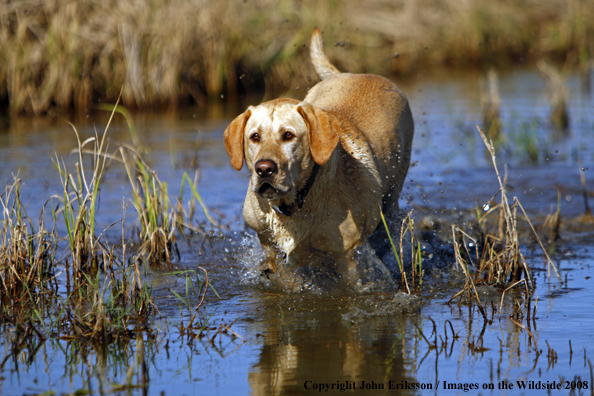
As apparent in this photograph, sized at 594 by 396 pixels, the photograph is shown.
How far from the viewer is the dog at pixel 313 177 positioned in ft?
13.5

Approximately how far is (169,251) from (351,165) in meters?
1.73

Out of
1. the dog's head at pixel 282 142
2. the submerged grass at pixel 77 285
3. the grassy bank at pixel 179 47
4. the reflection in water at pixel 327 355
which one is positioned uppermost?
the grassy bank at pixel 179 47

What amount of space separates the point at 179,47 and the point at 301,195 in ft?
25.9

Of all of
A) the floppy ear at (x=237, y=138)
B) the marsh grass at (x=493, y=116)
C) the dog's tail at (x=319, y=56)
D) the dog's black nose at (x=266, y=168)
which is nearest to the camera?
the dog's black nose at (x=266, y=168)

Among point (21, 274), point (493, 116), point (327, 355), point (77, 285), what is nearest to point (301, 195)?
point (327, 355)

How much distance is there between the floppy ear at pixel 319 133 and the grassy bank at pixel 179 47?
4.70 metres

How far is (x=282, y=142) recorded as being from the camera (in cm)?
411

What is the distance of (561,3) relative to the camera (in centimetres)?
1825

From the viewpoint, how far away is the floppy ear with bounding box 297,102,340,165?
4138 mm

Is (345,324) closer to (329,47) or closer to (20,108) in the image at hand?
(20,108)

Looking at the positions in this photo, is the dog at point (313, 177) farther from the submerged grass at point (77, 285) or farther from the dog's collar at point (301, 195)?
the submerged grass at point (77, 285)

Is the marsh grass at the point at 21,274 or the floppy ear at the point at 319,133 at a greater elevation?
the floppy ear at the point at 319,133

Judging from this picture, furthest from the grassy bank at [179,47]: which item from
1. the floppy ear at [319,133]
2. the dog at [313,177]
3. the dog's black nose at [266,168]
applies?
the dog's black nose at [266,168]

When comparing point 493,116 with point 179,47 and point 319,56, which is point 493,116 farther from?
point 179,47
